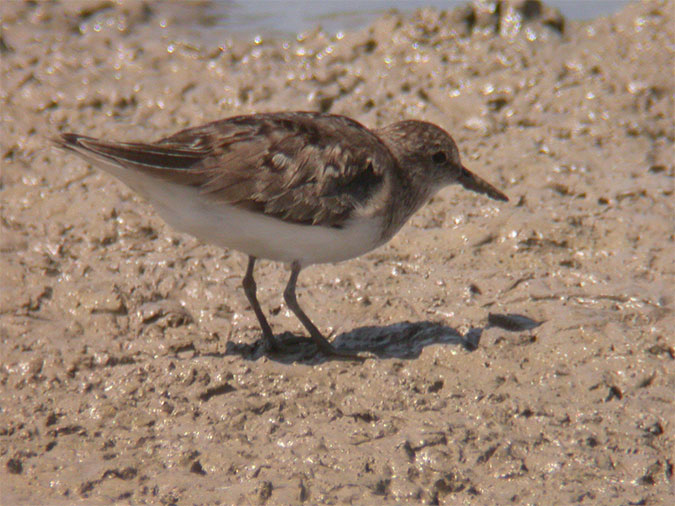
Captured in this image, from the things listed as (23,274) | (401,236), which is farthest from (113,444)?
(401,236)

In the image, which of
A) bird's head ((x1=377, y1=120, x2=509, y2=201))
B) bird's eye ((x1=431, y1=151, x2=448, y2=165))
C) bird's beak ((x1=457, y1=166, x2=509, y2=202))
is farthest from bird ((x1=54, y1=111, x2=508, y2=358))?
bird's beak ((x1=457, y1=166, x2=509, y2=202))

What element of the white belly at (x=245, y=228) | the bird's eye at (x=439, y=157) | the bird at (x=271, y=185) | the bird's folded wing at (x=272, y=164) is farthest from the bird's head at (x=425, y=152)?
the white belly at (x=245, y=228)

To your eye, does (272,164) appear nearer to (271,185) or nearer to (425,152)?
(271,185)

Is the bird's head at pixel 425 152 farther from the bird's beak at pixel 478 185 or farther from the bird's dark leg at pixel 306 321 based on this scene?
the bird's dark leg at pixel 306 321

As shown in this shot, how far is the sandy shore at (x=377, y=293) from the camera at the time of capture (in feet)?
15.7

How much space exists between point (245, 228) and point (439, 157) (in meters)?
1.68

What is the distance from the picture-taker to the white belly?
560 centimetres

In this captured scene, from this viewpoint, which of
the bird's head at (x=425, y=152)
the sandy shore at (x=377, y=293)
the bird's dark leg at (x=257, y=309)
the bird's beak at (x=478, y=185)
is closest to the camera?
the sandy shore at (x=377, y=293)

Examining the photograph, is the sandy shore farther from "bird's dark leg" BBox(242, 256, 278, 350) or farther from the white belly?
the white belly

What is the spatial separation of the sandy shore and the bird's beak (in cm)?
25

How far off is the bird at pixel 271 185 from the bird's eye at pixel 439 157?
48cm

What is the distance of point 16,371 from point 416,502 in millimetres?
2665

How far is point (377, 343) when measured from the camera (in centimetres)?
601

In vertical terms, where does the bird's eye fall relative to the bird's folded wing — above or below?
below
